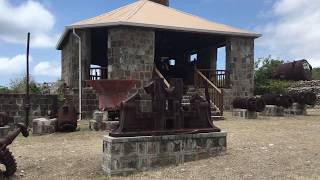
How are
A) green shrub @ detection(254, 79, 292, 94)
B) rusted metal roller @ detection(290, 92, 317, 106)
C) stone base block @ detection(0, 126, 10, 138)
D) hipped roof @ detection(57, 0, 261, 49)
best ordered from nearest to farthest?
stone base block @ detection(0, 126, 10, 138) < hipped roof @ detection(57, 0, 261, 49) < rusted metal roller @ detection(290, 92, 317, 106) < green shrub @ detection(254, 79, 292, 94)

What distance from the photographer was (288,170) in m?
7.10

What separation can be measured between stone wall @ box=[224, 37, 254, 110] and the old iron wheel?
1367 centimetres

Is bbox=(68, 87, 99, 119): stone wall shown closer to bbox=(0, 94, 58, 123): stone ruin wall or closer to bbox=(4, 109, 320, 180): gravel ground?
bbox=(0, 94, 58, 123): stone ruin wall

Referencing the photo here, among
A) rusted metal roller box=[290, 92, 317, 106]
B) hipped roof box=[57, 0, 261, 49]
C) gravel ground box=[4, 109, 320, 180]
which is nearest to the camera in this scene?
gravel ground box=[4, 109, 320, 180]

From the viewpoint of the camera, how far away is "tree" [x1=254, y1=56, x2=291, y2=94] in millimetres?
25156

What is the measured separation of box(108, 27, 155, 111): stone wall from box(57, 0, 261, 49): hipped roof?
15.6 inches

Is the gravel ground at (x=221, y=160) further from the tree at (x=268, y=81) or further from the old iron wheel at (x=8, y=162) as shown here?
the tree at (x=268, y=81)

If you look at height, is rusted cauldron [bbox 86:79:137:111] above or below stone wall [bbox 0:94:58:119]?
above

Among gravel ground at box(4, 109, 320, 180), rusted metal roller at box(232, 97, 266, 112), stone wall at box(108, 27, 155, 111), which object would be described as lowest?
gravel ground at box(4, 109, 320, 180)

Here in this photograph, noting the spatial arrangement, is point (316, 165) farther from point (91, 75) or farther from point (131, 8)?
point (131, 8)

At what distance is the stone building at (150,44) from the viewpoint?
1852 cm

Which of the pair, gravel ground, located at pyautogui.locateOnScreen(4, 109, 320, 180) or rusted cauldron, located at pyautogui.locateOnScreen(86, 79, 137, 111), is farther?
rusted cauldron, located at pyautogui.locateOnScreen(86, 79, 137, 111)

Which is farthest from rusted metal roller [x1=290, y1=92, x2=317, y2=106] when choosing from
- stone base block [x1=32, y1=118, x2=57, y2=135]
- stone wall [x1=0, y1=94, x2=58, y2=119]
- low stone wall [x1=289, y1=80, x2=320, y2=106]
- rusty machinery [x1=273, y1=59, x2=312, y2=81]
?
rusty machinery [x1=273, y1=59, x2=312, y2=81]

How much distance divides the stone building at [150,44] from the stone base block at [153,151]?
27.2ft
